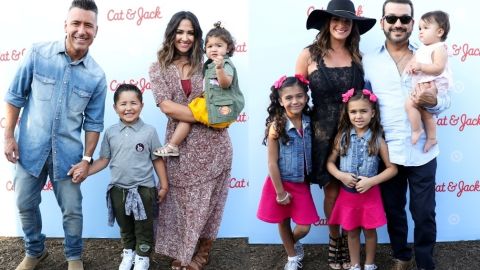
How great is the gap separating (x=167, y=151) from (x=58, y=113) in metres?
0.83

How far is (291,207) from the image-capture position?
13.0 ft

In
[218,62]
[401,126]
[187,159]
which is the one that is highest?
[218,62]

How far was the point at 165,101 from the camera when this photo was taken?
3.79 metres

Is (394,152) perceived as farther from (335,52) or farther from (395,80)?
(335,52)

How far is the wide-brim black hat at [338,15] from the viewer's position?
147 inches

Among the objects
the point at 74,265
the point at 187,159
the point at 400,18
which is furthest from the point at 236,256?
the point at 400,18

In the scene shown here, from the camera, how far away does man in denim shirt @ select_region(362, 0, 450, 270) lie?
145 inches

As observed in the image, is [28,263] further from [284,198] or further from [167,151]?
[284,198]

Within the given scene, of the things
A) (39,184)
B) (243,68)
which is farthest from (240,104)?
(39,184)

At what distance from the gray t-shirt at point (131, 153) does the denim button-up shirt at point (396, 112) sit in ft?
5.66

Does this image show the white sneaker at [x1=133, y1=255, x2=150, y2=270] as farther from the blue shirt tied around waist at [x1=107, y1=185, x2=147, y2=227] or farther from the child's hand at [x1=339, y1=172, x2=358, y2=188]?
the child's hand at [x1=339, y1=172, x2=358, y2=188]

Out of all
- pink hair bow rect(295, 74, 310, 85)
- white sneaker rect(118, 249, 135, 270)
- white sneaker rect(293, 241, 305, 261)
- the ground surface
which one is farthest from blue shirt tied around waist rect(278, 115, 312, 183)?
white sneaker rect(118, 249, 135, 270)

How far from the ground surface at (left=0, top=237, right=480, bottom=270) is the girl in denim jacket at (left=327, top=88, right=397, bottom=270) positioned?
Answer: 741 mm

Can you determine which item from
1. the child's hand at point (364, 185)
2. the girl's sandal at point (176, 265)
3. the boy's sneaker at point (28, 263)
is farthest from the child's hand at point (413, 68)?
the boy's sneaker at point (28, 263)
